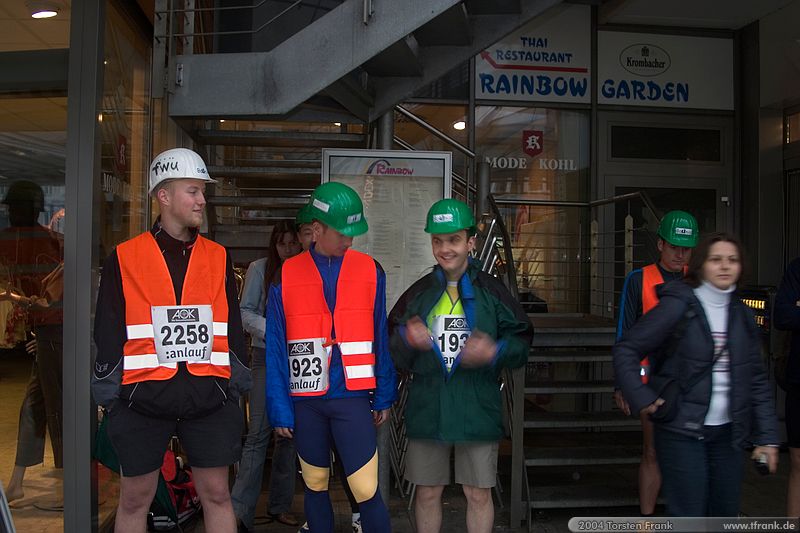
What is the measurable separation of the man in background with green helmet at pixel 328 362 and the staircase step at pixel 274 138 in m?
1.87

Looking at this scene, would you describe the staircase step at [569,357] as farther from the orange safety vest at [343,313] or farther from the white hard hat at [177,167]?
the white hard hat at [177,167]

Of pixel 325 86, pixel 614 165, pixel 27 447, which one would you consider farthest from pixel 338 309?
pixel 614 165

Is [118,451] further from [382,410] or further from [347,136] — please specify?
[347,136]

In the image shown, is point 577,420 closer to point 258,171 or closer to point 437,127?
point 258,171

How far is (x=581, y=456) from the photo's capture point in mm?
5223

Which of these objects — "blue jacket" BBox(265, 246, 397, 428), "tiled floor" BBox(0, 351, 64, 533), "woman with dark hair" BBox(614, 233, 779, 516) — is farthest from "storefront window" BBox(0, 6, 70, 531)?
"woman with dark hair" BBox(614, 233, 779, 516)

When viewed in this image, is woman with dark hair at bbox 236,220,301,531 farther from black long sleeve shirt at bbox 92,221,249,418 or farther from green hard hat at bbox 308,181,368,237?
black long sleeve shirt at bbox 92,221,249,418

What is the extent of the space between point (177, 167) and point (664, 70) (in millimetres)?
6499

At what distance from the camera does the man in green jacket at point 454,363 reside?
11.7ft

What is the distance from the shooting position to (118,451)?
3.17 metres

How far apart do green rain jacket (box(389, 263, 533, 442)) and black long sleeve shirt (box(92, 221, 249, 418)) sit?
0.89 m

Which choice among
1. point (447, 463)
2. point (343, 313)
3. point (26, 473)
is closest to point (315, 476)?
point (447, 463)

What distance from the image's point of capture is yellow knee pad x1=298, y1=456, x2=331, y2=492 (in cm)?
355

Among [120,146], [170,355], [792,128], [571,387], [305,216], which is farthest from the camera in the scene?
[792,128]
